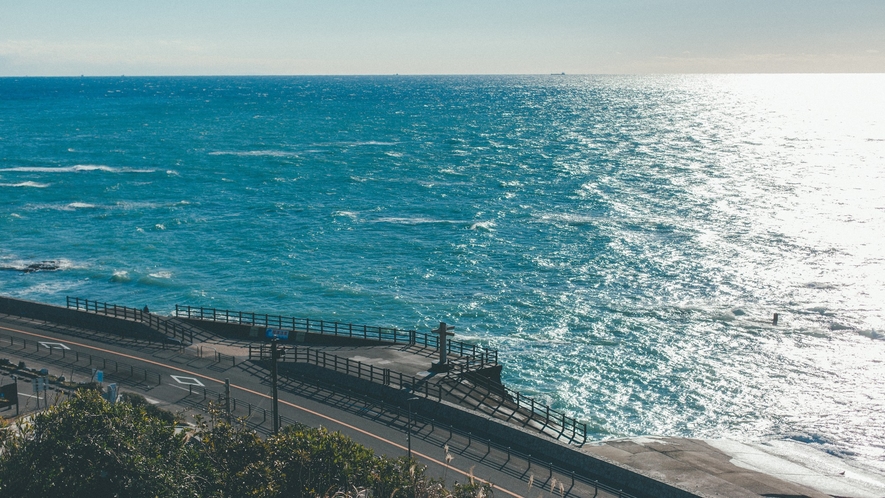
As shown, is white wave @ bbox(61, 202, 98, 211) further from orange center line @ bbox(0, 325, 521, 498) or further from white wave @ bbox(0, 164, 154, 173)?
orange center line @ bbox(0, 325, 521, 498)

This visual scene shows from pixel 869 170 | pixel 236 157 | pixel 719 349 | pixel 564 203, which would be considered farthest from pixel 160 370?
pixel 869 170

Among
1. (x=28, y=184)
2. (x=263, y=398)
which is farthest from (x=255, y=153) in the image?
(x=263, y=398)

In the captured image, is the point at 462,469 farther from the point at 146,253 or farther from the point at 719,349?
the point at 146,253

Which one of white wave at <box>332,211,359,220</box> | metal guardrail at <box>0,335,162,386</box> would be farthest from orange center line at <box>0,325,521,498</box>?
white wave at <box>332,211,359,220</box>

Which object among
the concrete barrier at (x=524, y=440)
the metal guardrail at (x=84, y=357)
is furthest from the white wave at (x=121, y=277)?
Answer: the concrete barrier at (x=524, y=440)

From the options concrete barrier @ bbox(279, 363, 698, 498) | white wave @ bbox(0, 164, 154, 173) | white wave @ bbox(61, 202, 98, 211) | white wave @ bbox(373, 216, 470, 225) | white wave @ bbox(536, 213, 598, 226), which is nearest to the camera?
concrete barrier @ bbox(279, 363, 698, 498)

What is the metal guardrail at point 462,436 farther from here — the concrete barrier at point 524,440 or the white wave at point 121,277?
the white wave at point 121,277

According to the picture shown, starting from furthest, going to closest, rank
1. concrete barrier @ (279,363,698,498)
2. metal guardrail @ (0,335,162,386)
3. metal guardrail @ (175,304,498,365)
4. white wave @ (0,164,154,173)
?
1. white wave @ (0,164,154,173)
2. metal guardrail @ (175,304,498,365)
3. metal guardrail @ (0,335,162,386)
4. concrete barrier @ (279,363,698,498)
